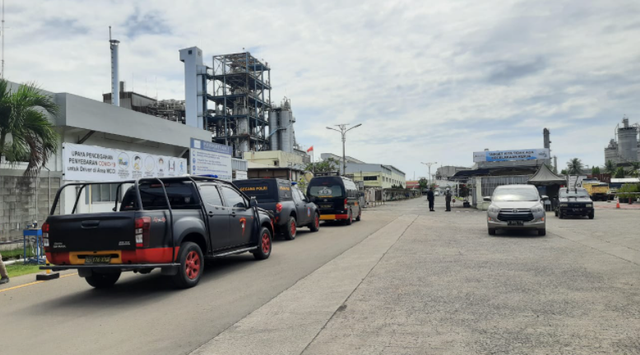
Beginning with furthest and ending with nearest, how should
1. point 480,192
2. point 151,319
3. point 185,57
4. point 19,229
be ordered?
point 185,57 < point 480,192 < point 19,229 < point 151,319

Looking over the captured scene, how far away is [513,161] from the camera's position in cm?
6006

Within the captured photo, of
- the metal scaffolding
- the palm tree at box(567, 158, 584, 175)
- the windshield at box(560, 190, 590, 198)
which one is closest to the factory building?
the palm tree at box(567, 158, 584, 175)

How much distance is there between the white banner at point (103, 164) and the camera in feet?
44.1

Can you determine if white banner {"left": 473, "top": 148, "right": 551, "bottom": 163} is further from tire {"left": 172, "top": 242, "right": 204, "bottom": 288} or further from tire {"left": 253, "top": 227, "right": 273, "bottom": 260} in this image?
tire {"left": 172, "top": 242, "right": 204, "bottom": 288}

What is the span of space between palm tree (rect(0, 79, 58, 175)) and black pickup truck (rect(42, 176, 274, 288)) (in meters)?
4.63

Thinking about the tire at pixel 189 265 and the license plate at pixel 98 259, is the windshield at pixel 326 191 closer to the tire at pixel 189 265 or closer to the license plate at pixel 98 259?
the tire at pixel 189 265

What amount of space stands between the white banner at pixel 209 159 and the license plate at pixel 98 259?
50.5ft

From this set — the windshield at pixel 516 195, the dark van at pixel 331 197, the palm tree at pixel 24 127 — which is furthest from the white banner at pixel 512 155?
the palm tree at pixel 24 127

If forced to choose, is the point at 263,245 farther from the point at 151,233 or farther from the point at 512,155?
the point at 512,155

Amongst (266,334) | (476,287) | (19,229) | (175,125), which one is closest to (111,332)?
(266,334)

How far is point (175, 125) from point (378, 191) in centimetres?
4432

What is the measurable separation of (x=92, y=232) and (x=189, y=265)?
1.55m

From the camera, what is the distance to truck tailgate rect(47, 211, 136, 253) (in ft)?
22.0

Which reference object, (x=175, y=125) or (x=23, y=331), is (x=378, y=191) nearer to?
(x=175, y=125)
